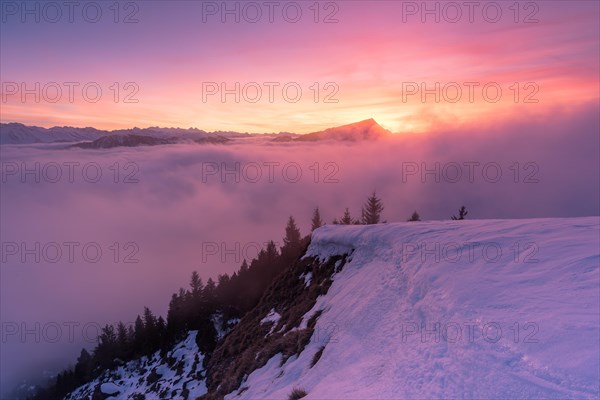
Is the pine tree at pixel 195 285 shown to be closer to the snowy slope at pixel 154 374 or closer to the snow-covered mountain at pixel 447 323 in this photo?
the snowy slope at pixel 154 374

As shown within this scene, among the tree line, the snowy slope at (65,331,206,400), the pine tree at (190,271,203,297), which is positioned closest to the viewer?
the snowy slope at (65,331,206,400)

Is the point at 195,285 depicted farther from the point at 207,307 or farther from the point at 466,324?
the point at 466,324

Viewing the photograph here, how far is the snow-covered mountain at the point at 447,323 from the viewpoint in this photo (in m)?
6.26

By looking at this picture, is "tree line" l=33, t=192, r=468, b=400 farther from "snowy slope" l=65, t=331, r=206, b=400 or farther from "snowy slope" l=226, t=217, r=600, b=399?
"snowy slope" l=226, t=217, r=600, b=399

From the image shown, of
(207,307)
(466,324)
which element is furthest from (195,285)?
(466,324)

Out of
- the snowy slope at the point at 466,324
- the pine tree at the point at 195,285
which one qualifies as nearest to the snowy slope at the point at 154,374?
the pine tree at the point at 195,285

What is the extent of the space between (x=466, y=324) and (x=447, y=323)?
1.67ft

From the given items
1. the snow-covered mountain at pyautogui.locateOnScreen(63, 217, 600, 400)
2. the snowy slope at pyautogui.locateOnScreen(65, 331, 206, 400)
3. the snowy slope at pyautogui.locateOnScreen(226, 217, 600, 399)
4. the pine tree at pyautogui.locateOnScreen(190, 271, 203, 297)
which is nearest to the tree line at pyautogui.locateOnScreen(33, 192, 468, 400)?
the pine tree at pyautogui.locateOnScreen(190, 271, 203, 297)

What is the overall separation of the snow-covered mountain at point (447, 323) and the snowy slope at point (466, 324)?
29mm

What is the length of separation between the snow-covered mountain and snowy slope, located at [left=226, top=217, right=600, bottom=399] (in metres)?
0.03

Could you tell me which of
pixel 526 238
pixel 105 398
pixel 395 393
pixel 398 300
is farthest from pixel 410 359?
pixel 105 398

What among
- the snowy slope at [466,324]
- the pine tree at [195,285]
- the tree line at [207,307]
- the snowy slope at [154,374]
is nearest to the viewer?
the snowy slope at [466,324]

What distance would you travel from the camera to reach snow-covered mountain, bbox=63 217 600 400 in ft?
20.5

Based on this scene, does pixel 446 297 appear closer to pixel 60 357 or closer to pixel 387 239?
pixel 387 239
